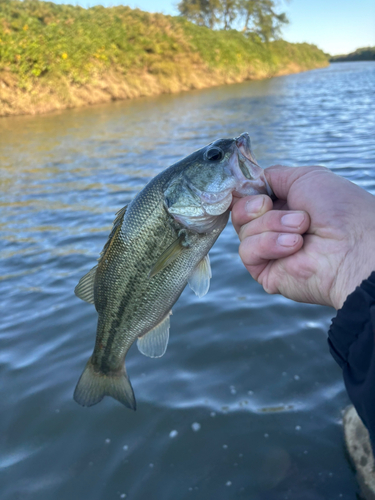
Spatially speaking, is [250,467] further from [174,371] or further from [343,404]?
[174,371]

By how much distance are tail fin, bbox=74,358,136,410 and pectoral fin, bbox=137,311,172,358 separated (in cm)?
22

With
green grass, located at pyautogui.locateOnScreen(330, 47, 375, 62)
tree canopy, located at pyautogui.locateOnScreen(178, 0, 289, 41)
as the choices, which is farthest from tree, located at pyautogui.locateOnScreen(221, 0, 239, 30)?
green grass, located at pyautogui.locateOnScreen(330, 47, 375, 62)

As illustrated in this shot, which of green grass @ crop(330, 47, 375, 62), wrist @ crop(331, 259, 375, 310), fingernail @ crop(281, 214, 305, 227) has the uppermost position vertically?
green grass @ crop(330, 47, 375, 62)

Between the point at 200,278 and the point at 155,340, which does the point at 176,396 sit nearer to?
the point at 155,340

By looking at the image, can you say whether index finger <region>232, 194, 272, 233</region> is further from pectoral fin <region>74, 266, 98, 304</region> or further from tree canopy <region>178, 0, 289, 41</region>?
tree canopy <region>178, 0, 289, 41</region>

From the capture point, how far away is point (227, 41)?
126ft

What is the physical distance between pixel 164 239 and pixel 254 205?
0.53m

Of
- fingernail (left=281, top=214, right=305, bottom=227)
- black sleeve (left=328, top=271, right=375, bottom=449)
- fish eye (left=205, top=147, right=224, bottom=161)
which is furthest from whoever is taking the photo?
fish eye (left=205, top=147, right=224, bottom=161)

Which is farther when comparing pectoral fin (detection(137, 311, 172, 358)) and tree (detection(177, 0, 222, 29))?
tree (detection(177, 0, 222, 29))

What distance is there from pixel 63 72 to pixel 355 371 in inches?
1052

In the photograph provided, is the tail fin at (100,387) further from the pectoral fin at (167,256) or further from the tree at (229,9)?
the tree at (229,9)

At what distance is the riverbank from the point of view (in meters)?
23.3

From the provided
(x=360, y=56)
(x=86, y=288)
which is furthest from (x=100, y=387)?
(x=360, y=56)

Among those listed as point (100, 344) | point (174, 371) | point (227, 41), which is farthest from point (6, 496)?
point (227, 41)
